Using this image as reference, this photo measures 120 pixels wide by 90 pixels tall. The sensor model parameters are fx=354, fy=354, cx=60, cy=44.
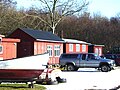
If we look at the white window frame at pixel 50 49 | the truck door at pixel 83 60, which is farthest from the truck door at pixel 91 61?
the white window frame at pixel 50 49

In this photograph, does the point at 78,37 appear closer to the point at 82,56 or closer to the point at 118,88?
the point at 82,56

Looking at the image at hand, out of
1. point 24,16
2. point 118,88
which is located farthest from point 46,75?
point 24,16

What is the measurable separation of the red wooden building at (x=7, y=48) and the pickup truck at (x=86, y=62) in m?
5.49

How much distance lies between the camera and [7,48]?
3609cm

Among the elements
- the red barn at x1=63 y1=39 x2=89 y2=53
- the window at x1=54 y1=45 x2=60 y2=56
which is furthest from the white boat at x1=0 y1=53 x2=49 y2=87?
the red barn at x1=63 y1=39 x2=89 y2=53

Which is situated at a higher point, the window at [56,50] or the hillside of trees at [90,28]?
the hillside of trees at [90,28]

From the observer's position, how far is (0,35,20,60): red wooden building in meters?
34.9

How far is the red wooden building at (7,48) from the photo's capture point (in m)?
34.9

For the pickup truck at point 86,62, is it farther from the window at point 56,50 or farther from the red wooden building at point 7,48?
the window at point 56,50

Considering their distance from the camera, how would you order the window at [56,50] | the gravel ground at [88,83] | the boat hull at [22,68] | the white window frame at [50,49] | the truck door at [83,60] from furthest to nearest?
the window at [56,50] < the white window frame at [50,49] < the truck door at [83,60] < the gravel ground at [88,83] < the boat hull at [22,68]

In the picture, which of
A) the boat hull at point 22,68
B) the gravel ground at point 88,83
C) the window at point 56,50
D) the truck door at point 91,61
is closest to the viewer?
the boat hull at point 22,68

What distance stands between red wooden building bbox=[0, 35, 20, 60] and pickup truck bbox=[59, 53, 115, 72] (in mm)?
5493

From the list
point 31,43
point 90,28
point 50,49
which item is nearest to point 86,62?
point 31,43

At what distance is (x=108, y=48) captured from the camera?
79.8 metres
